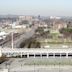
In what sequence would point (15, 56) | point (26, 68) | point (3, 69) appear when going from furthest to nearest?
point (15, 56) → point (26, 68) → point (3, 69)

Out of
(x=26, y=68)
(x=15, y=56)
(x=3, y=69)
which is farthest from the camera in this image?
(x=15, y=56)

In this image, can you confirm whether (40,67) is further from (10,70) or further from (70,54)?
(70,54)

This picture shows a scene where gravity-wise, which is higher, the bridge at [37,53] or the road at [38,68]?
the road at [38,68]

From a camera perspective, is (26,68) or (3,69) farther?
(26,68)

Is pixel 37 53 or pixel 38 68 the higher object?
pixel 38 68

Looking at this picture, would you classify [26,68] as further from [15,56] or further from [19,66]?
[15,56]

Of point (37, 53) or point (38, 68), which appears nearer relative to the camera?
point (38, 68)

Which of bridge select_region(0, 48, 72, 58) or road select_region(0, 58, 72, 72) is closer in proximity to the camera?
→ road select_region(0, 58, 72, 72)

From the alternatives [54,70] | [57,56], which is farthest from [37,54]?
[54,70]

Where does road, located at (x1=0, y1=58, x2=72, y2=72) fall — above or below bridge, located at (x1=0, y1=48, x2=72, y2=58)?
above

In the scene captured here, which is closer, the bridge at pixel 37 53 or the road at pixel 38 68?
the road at pixel 38 68
